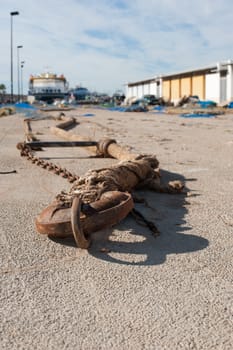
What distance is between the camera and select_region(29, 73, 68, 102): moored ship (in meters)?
74.1

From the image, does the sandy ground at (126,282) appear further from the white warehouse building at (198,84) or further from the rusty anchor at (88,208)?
the white warehouse building at (198,84)

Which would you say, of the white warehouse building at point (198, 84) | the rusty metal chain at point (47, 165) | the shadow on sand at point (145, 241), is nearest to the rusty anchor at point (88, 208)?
the shadow on sand at point (145, 241)

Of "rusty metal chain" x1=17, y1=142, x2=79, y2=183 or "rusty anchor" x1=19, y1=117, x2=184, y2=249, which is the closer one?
"rusty anchor" x1=19, y1=117, x2=184, y2=249

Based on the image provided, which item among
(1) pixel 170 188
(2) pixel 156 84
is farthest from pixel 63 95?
(1) pixel 170 188

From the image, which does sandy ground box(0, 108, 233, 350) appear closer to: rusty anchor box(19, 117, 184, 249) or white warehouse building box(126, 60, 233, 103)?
rusty anchor box(19, 117, 184, 249)

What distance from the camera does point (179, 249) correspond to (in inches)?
138

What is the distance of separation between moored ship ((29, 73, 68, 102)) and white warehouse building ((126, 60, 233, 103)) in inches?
576

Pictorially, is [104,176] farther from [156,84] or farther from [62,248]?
[156,84]

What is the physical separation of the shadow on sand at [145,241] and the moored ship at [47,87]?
7197 cm

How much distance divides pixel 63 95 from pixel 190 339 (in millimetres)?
75045

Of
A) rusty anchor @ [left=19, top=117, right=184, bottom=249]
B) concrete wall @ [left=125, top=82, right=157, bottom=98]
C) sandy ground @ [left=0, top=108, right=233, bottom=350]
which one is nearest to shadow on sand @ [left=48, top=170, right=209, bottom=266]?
sandy ground @ [left=0, top=108, right=233, bottom=350]

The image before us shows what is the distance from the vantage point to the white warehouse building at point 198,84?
4728 centimetres

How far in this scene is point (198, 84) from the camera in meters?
54.9

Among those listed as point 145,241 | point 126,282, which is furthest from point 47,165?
point 126,282
